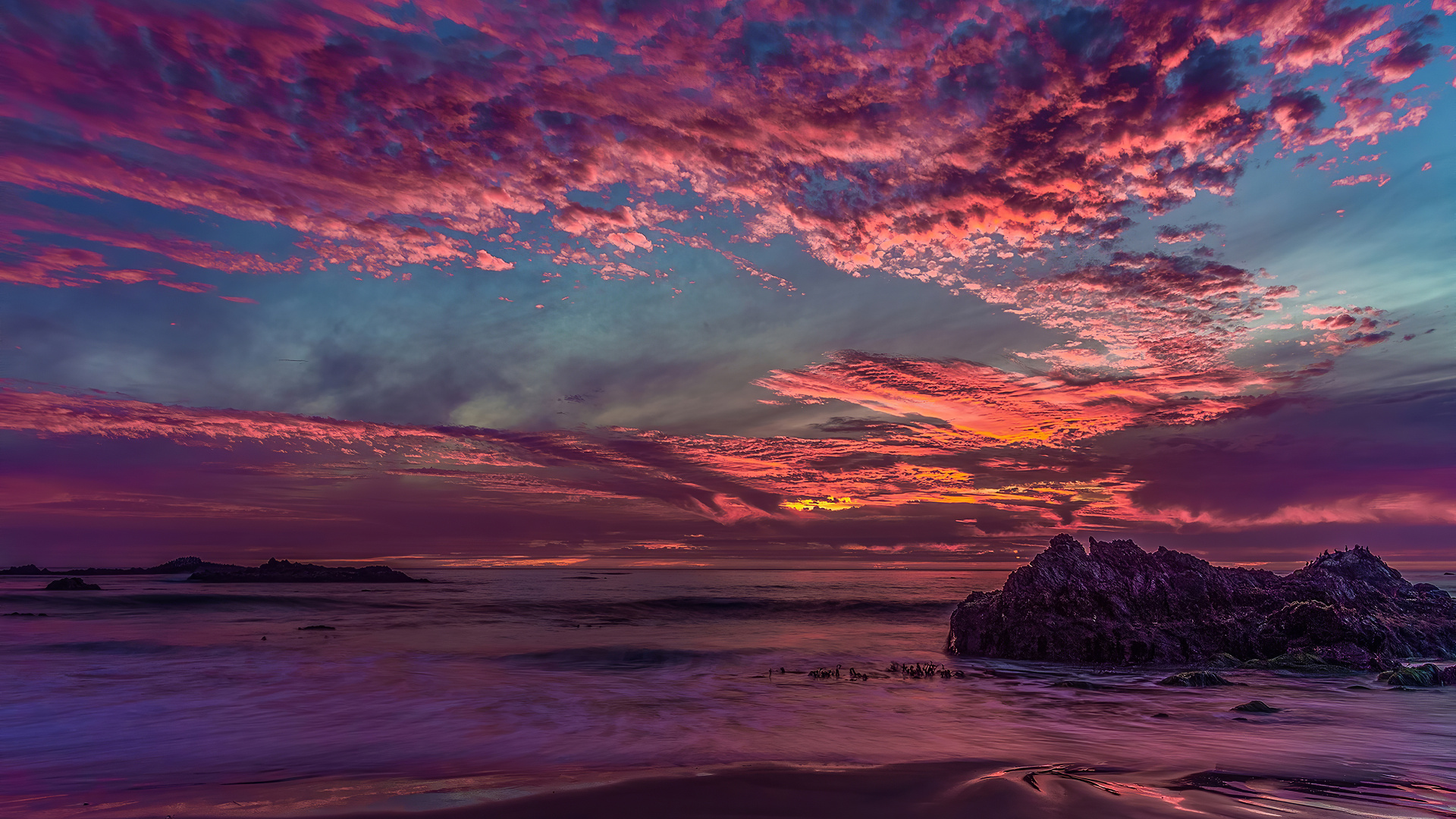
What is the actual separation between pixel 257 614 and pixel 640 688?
31345 mm

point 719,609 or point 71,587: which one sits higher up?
point 719,609

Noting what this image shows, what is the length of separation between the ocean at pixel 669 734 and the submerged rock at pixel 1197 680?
0.48 m

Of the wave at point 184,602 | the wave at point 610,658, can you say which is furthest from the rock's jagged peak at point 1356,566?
the wave at point 184,602

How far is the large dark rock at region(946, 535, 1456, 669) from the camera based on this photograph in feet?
54.4

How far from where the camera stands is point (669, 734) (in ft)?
34.9

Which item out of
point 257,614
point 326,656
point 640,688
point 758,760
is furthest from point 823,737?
point 257,614

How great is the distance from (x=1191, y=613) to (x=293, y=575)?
80216 mm

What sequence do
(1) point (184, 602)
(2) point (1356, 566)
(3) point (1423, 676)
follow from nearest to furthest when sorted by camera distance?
(3) point (1423, 676)
(2) point (1356, 566)
(1) point (184, 602)

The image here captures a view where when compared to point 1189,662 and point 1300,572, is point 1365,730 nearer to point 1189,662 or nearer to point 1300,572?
point 1189,662

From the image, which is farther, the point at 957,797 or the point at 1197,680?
the point at 1197,680

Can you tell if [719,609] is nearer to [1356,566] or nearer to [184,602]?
[1356,566]

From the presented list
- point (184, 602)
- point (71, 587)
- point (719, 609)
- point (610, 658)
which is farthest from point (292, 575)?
point (610, 658)

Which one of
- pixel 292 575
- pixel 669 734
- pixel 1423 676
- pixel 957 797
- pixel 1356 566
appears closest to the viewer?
pixel 957 797

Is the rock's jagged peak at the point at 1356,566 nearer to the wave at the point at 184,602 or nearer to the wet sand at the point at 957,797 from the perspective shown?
the wet sand at the point at 957,797
